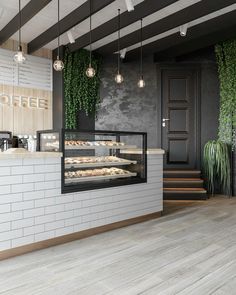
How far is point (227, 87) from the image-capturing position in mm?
6719

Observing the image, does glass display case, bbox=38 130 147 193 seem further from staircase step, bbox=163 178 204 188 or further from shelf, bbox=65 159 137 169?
staircase step, bbox=163 178 204 188

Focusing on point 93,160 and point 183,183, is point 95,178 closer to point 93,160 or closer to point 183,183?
point 93,160

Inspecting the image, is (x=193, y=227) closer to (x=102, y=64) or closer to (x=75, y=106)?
(x=75, y=106)

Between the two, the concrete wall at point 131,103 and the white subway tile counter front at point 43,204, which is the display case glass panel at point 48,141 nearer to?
the white subway tile counter front at point 43,204

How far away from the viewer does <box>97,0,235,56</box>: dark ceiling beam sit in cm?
441

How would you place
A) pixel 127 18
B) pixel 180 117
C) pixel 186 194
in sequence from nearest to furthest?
1. pixel 127 18
2. pixel 186 194
3. pixel 180 117

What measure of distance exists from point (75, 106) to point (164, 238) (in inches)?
165

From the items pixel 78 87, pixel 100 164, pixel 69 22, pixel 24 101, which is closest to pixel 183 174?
pixel 78 87

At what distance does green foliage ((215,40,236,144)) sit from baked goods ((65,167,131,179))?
3559 mm

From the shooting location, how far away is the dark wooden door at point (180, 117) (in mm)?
7191

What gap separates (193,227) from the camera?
4.10 metres

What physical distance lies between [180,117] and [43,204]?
194 inches

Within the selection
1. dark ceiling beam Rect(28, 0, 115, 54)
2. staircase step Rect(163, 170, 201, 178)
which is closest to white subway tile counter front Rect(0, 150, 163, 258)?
dark ceiling beam Rect(28, 0, 115, 54)

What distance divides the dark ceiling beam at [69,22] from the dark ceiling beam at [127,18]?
2.33 feet
